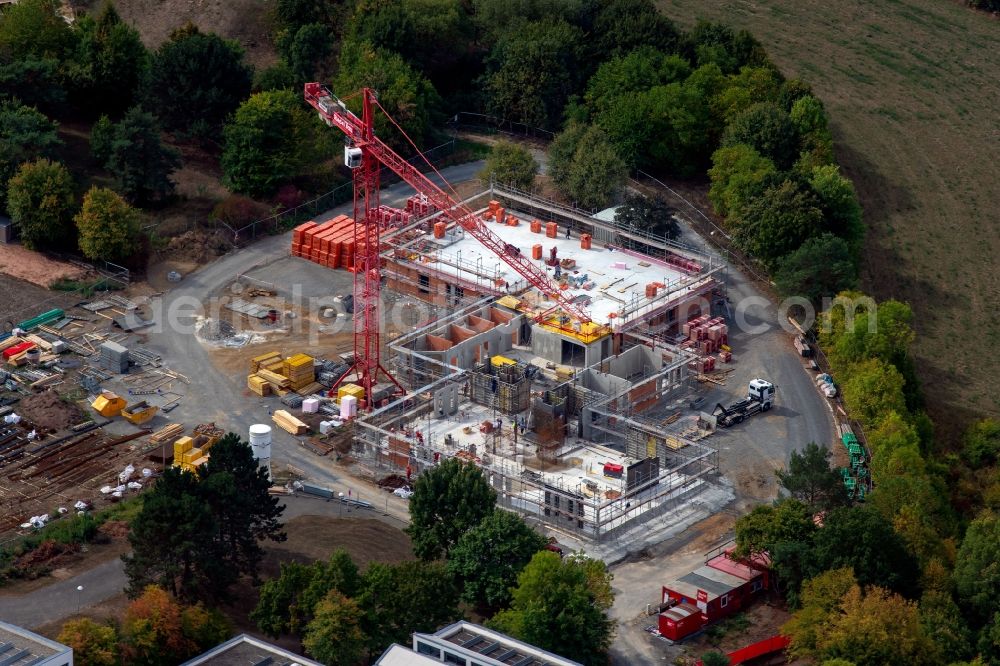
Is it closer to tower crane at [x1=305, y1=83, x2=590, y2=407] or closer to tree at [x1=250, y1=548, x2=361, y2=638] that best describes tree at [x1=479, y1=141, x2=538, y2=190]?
tower crane at [x1=305, y1=83, x2=590, y2=407]

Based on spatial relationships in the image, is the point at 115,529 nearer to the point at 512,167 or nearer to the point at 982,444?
the point at 512,167

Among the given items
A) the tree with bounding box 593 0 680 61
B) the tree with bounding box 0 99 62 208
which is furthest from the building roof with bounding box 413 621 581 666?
the tree with bounding box 593 0 680 61

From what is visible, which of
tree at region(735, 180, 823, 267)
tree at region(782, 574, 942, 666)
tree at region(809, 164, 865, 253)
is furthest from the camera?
tree at region(809, 164, 865, 253)

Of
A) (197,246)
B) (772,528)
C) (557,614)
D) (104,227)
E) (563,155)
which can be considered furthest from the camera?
(563,155)

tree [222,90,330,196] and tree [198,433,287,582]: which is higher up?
tree [222,90,330,196]

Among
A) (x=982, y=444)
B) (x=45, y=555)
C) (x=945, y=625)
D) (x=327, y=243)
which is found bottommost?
(x=45, y=555)

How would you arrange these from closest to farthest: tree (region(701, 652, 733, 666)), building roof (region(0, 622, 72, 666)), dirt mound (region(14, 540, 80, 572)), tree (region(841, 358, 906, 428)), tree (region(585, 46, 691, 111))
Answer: building roof (region(0, 622, 72, 666)), tree (region(701, 652, 733, 666)), dirt mound (region(14, 540, 80, 572)), tree (region(841, 358, 906, 428)), tree (region(585, 46, 691, 111))

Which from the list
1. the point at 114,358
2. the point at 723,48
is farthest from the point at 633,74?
the point at 114,358
